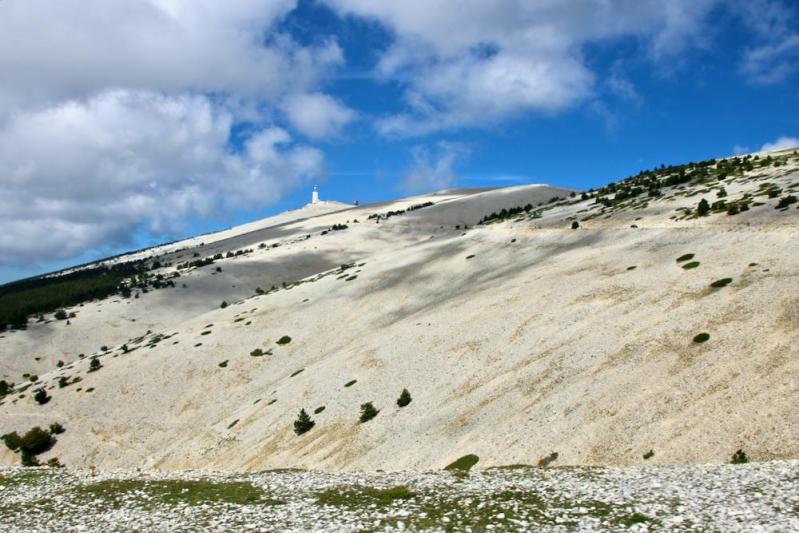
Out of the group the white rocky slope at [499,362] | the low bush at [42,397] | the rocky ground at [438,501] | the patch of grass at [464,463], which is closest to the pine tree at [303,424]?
the white rocky slope at [499,362]

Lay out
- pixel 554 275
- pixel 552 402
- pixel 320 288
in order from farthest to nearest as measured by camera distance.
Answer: pixel 320 288, pixel 554 275, pixel 552 402

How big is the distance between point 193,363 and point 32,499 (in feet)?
139

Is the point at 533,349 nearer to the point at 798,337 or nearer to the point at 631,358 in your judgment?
the point at 631,358

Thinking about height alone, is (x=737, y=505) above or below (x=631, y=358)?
below

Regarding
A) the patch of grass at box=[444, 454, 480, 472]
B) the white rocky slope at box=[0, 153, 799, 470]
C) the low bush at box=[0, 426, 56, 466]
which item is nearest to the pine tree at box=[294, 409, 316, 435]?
the white rocky slope at box=[0, 153, 799, 470]

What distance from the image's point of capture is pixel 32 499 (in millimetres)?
32875

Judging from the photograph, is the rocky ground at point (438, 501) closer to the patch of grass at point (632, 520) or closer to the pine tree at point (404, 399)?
the patch of grass at point (632, 520)

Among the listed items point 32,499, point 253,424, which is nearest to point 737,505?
point 32,499

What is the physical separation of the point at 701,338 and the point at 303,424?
30.6 metres

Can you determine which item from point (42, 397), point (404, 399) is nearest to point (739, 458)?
point (404, 399)

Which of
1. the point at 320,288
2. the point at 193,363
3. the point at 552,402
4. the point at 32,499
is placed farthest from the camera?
the point at 320,288

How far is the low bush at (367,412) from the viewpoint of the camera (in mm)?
46625

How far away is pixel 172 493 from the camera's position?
1241 inches

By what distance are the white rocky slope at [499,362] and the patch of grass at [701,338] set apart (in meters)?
0.24
